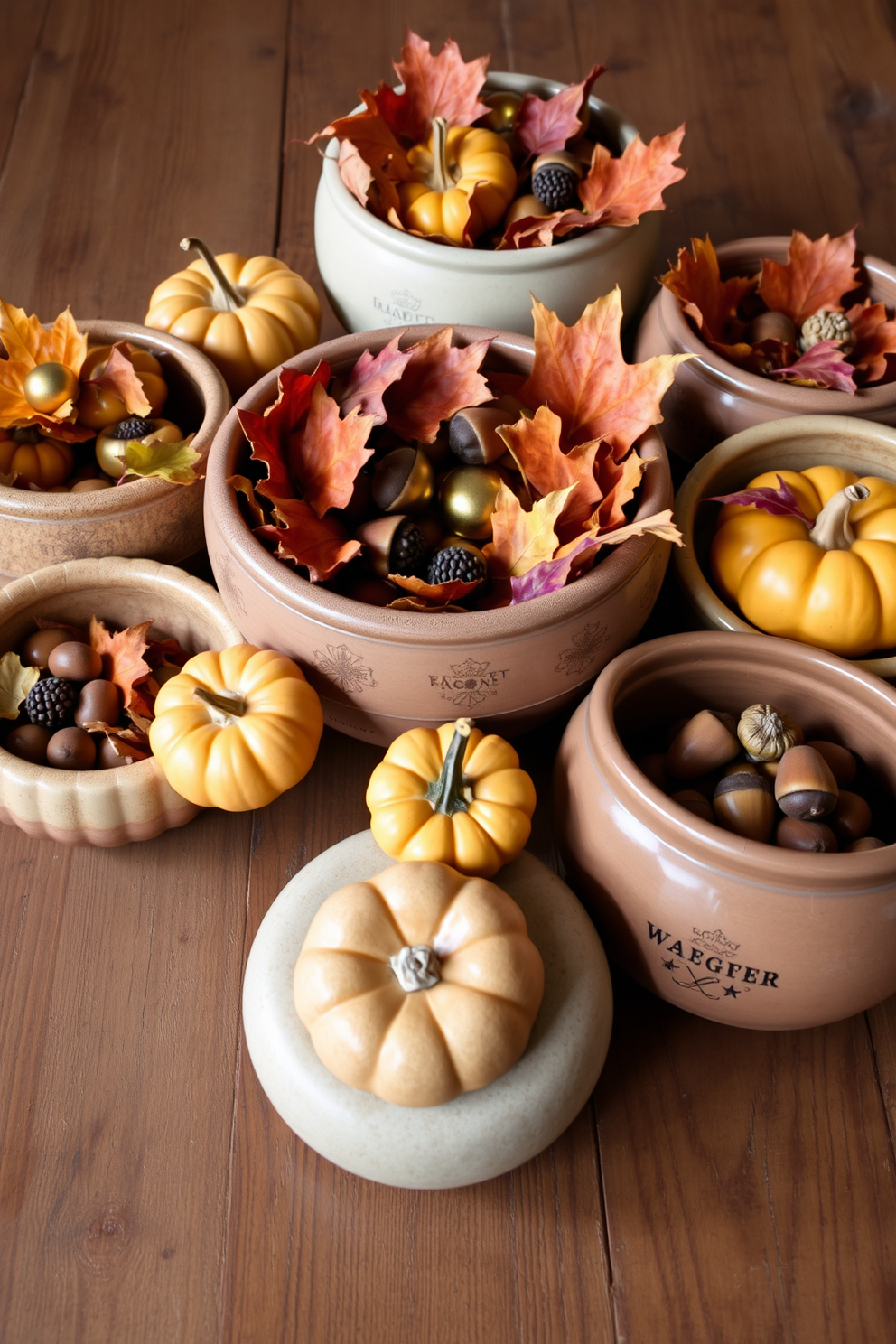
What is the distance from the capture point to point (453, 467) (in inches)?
40.5

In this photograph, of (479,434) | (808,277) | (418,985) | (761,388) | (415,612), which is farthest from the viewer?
(808,277)

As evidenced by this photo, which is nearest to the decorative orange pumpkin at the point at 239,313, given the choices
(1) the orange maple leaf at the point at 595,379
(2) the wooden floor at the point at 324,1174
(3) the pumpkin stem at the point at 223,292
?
(3) the pumpkin stem at the point at 223,292

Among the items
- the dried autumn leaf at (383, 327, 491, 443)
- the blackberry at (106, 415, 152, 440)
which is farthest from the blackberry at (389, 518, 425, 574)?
the blackberry at (106, 415, 152, 440)

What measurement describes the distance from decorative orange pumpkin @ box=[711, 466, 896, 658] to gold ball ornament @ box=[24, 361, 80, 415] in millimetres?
666

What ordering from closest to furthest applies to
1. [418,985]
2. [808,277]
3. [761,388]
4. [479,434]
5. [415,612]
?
[418,985] → [415,612] → [479,434] → [761,388] → [808,277]

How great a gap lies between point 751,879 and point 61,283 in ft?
3.96

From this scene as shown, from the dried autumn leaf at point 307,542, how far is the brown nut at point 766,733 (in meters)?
0.35

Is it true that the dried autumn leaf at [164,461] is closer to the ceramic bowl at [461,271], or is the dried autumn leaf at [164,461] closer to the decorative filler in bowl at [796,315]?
the ceramic bowl at [461,271]

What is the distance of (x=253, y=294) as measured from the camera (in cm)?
124

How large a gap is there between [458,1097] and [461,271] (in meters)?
0.77

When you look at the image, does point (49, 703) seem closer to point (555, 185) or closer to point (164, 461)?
point (164, 461)

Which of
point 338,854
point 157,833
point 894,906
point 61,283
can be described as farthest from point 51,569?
point 894,906

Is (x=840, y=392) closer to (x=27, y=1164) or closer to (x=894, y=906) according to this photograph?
(x=894, y=906)

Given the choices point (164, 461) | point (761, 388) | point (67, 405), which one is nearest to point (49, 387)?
point (67, 405)
